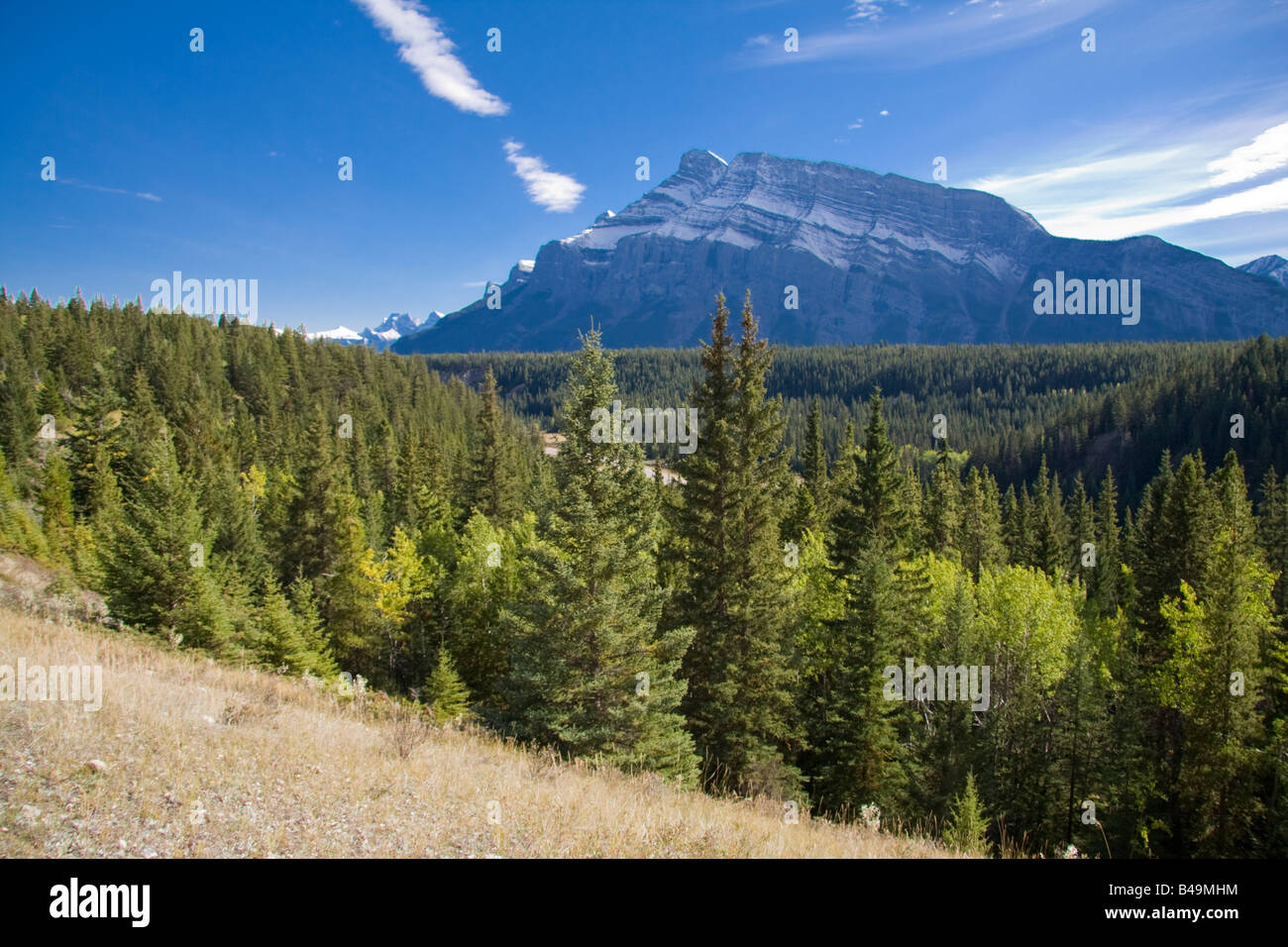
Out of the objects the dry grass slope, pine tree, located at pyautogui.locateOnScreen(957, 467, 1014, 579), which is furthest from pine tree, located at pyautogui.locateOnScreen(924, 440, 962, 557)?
the dry grass slope

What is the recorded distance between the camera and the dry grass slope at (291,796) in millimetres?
5262

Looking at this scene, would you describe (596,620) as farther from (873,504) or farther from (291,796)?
(873,504)

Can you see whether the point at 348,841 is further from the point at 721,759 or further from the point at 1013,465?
the point at 1013,465

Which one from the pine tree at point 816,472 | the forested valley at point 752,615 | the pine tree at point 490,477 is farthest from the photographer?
the pine tree at point 490,477

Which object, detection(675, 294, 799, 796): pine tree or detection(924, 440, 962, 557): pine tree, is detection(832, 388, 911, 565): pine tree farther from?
detection(924, 440, 962, 557): pine tree

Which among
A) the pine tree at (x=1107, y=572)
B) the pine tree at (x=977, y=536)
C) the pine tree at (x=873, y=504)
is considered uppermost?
the pine tree at (x=873, y=504)

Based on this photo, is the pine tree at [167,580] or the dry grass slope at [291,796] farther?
the pine tree at [167,580]

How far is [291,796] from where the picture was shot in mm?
6129

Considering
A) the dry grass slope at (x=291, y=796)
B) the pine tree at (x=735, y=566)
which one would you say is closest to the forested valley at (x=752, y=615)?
the pine tree at (x=735, y=566)

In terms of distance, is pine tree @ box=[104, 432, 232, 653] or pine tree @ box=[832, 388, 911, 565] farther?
pine tree @ box=[832, 388, 911, 565]

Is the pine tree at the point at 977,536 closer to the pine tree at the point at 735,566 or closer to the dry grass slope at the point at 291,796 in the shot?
the pine tree at the point at 735,566

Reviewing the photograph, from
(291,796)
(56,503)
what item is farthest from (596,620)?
(56,503)

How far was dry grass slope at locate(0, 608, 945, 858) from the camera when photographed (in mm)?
5262

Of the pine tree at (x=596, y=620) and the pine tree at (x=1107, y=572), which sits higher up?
the pine tree at (x=596, y=620)
